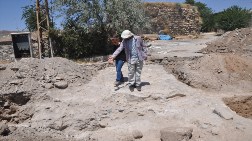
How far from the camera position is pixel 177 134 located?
5.37 meters

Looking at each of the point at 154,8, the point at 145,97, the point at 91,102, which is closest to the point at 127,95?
the point at 145,97

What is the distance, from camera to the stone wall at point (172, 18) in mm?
27609

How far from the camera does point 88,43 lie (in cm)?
1338

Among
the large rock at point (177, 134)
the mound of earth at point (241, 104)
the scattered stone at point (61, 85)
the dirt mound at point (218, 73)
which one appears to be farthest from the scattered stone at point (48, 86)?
the mound of earth at point (241, 104)

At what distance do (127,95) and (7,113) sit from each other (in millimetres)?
2966

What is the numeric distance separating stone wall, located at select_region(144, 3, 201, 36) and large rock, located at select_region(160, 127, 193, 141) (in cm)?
2196

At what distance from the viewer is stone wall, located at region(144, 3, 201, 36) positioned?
90.6 ft

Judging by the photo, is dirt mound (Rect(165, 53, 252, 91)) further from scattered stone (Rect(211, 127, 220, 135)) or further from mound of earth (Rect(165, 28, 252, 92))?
scattered stone (Rect(211, 127, 220, 135))

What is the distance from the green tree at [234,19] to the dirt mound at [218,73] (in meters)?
18.8

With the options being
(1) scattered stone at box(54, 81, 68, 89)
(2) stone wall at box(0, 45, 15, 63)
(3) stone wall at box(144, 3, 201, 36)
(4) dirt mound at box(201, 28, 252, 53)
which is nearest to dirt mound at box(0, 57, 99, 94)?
(1) scattered stone at box(54, 81, 68, 89)

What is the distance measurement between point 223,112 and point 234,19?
75.4ft

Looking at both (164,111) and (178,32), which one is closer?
(164,111)

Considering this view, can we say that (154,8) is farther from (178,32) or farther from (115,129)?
(115,129)

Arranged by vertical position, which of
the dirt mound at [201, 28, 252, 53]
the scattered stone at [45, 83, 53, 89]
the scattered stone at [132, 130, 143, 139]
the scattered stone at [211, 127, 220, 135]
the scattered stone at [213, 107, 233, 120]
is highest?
the dirt mound at [201, 28, 252, 53]
